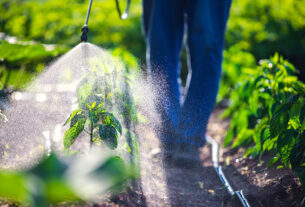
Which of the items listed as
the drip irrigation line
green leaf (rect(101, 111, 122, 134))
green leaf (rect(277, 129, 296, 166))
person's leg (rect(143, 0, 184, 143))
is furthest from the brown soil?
person's leg (rect(143, 0, 184, 143))

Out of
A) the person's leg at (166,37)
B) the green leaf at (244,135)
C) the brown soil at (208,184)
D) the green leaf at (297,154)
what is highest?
the person's leg at (166,37)

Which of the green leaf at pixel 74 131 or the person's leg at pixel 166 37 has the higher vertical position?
the person's leg at pixel 166 37

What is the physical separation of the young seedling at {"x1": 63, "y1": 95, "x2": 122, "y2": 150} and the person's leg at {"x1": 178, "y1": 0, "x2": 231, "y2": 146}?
0.88 m

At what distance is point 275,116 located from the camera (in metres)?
1.29

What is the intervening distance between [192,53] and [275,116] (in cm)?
98

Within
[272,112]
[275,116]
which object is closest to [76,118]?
[275,116]

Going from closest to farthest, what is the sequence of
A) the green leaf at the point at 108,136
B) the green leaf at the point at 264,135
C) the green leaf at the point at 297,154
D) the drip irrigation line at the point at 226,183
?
the green leaf at the point at 108,136, the green leaf at the point at 297,154, the drip irrigation line at the point at 226,183, the green leaf at the point at 264,135

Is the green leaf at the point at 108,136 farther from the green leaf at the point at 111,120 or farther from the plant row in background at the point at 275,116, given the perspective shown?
the plant row in background at the point at 275,116

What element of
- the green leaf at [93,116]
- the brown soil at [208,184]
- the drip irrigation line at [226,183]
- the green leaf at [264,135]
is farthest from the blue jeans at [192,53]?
the green leaf at [93,116]

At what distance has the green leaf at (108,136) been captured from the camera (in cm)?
106

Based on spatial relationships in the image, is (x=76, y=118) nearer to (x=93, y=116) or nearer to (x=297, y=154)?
(x=93, y=116)

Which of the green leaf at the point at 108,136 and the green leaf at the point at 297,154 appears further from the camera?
the green leaf at the point at 297,154

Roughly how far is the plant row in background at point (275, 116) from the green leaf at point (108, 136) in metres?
0.63

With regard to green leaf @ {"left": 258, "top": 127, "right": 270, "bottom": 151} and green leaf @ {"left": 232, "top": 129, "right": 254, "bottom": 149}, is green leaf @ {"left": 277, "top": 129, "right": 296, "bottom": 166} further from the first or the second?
green leaf @ {"left": 232, "top": 129, "right": 254, "bottom": 149}
